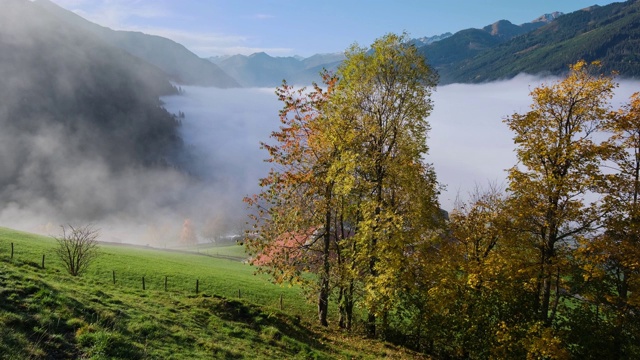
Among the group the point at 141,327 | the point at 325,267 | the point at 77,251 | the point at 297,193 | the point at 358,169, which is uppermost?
the point at 358,169

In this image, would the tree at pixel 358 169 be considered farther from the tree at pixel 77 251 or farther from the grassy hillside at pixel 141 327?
the tree at pixel 77 251

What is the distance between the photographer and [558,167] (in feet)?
83.7

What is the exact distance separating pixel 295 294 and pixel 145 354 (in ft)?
132

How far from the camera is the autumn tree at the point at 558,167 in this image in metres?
24.5

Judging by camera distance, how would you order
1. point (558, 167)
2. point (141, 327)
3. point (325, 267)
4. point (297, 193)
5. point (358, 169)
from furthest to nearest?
point (325, 267), point (297, 193), point (358, 169), point (558, 167), point (141, 327)

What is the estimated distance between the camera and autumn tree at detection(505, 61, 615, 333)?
24.5 meters

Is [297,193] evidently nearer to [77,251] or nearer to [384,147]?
[384,147]

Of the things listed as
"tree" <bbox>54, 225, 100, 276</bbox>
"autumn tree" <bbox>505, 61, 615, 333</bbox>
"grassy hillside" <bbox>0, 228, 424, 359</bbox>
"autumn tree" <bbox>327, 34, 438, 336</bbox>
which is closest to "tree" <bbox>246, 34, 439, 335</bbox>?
"autumn tree" <bbox>327, 34, 438, 336</bbox>

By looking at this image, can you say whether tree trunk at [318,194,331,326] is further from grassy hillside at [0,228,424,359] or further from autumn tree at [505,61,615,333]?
autumn tree at [505,61,615,333]

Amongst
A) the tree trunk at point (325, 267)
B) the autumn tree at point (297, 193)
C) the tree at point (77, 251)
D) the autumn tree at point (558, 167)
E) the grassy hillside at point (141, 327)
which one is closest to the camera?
the grassy hillside at point (141, 327)

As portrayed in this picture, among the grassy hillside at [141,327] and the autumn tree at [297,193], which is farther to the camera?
the autumn tree at [297,193]

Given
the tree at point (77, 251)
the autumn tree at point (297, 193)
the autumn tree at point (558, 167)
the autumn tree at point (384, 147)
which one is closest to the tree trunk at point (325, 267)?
the autumn tree at point (297, 193)

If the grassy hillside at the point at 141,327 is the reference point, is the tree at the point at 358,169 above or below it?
above

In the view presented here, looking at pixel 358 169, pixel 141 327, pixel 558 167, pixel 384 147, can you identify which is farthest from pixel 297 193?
pixel 558 167
